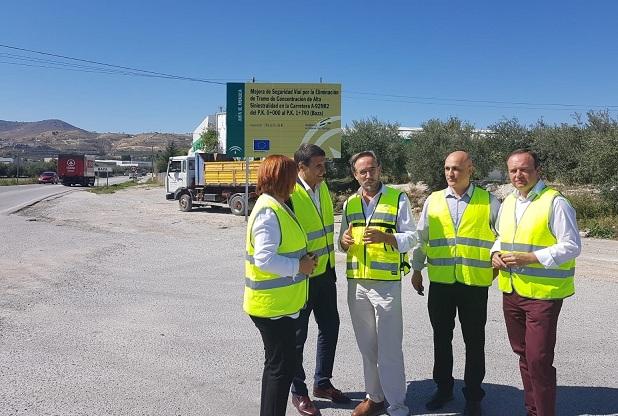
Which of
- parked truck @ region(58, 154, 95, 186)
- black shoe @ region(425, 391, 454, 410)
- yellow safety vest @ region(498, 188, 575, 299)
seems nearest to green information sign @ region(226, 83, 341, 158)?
black shoe @ region(425, 391, 454, 410)

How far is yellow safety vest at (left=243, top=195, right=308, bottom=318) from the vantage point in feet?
9.22

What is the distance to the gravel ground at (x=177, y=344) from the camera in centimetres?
366

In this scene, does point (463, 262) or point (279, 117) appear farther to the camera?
point (279, 117)

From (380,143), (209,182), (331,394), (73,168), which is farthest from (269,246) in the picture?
(73,168)

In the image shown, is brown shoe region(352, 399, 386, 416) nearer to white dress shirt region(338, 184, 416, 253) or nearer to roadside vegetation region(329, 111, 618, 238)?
white dress shirt region(338, 184, 416, 253)

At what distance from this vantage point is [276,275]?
2.81m

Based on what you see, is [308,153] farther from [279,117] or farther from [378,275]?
[279,117]

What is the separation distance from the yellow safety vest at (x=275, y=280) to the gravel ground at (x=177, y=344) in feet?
3.61

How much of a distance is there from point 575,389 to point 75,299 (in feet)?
19.4

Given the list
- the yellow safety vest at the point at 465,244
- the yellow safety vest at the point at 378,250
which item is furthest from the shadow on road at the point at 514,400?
the yellow safety vest at the point at 378,250

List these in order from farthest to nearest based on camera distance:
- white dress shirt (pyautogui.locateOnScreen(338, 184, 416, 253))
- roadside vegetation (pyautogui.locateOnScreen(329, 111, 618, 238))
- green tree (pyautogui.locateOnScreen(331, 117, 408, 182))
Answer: green tree (pyautogui.locateOnScreen(331, 117, 408, 182)) < roadside vegetation (pyautogui.locateOnScreen(329, 111, 618, 238)) < white dress shirt (pyautogui.locateOnScreen(338, 184, 416, 253))

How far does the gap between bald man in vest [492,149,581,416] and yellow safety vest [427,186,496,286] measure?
17 cm

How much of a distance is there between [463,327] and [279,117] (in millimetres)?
15167

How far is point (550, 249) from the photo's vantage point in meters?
2.99
